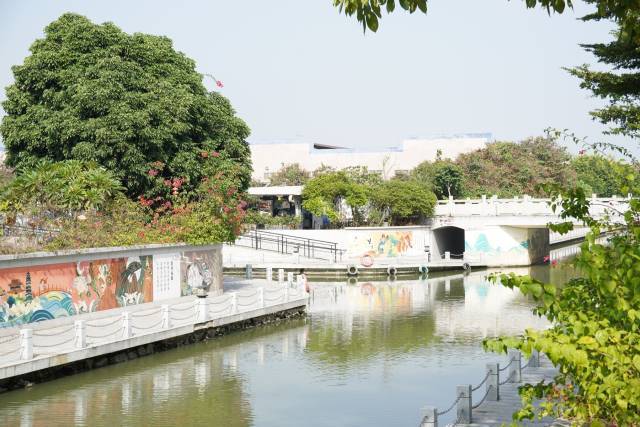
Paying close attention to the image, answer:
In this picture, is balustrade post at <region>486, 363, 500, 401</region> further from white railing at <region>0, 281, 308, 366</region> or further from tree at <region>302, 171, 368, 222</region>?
tree at <region>302, 171, 368, 222</region>

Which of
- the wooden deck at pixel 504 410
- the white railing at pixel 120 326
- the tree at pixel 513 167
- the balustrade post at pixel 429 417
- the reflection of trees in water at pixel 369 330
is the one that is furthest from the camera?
the tree at pixel 513 167

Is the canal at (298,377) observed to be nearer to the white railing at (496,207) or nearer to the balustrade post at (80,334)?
the balustrade post at (80,334)

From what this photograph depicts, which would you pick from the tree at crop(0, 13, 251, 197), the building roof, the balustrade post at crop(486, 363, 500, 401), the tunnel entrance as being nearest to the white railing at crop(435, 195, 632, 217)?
the tunnel entrance

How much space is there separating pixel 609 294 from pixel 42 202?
26984 millimetres

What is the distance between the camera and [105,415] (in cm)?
1914

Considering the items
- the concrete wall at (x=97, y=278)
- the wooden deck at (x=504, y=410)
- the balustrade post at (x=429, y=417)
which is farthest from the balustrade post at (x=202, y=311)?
the balustrade post at (x=429, y=417)

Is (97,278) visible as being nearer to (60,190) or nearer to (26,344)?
(60,190)

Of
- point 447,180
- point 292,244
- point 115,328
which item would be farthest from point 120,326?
point 447,180

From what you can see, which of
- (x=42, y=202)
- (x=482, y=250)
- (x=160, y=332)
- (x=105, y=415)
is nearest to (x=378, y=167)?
(x=482, y=250)

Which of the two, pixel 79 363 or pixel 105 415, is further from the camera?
pixel 79 363

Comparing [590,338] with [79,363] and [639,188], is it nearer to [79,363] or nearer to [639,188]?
[639,188]

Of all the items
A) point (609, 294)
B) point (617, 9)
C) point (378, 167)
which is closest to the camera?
point (609, 294)

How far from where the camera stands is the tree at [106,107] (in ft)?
118

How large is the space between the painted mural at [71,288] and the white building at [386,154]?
1994 inches
